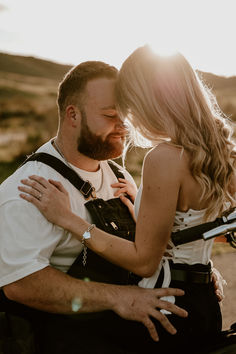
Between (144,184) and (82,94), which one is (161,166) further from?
(82,94)

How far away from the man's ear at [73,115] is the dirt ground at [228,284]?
2.26m

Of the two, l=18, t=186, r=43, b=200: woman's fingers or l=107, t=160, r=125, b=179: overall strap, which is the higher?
l=18, t=186, r=43, b=200: woman's fingers

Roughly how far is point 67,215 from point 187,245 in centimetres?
68

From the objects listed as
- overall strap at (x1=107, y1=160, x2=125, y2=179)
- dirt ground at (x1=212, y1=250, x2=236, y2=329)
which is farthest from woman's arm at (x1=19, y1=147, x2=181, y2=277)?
dirt ground at (x1=212, y1=250, x2=236, y2=329)

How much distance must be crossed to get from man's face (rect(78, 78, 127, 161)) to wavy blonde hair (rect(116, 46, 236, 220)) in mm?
561

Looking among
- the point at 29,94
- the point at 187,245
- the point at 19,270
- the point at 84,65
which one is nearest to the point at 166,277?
the point at 187,245

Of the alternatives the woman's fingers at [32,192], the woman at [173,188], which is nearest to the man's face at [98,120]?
the woman at [173,188]

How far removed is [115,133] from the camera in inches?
115

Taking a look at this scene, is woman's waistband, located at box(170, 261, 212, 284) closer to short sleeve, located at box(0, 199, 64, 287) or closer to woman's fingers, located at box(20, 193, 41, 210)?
short sleeve, located at box(0, 199, 64, 287)

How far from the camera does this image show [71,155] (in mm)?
2863

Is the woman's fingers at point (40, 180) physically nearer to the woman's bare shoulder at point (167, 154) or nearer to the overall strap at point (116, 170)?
the woman's bare shoulder at point (167, 154)

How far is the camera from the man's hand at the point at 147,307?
Result: 2.17m

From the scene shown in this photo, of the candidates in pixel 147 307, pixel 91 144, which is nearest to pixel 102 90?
pixel 91 144

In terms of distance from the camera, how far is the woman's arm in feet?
6.68
